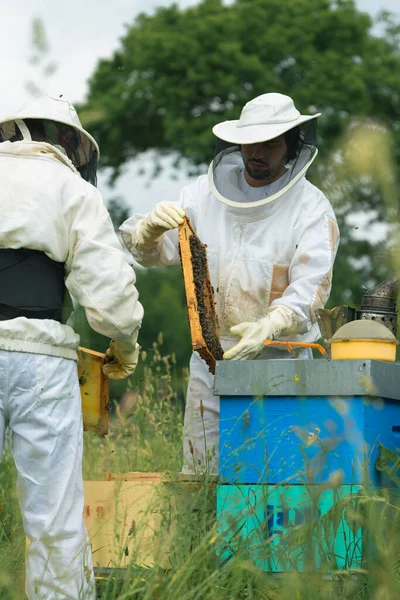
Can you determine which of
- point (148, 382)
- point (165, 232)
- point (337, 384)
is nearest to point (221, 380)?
point (337, 384)

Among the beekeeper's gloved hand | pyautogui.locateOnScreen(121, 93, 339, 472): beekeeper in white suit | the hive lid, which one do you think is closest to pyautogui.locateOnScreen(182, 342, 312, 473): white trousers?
pyautogui.locateOnScreen(121, 93, 339, 472): beekeeper in white suit

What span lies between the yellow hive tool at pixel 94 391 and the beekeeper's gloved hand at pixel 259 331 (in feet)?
1.81

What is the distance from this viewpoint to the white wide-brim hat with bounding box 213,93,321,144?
464 centimetres

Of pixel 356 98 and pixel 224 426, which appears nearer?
pixel 224 426

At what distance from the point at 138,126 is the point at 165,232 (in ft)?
69.0

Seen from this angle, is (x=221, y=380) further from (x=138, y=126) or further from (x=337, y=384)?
(x=138, y=126)

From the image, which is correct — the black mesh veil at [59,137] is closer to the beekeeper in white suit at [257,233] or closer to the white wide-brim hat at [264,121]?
the beekeeper in white suit at [257,233]

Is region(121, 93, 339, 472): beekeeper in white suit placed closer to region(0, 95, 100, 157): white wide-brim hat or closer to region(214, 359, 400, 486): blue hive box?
region(0, 95, 100, 157): white wide-brim hat

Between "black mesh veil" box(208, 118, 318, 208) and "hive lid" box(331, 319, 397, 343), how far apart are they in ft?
3.88

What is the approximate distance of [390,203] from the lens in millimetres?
1873

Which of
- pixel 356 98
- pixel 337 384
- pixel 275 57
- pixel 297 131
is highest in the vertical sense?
pixel 275 57

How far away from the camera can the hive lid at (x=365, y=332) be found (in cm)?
362

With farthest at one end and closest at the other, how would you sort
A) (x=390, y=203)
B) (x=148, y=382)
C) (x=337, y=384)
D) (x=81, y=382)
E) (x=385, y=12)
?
1. (x=148, y=382)
2. (x=81, y=382)
3. (x=337, y=384)
4. (x=385, y=12)
5. (x=390, y=203)

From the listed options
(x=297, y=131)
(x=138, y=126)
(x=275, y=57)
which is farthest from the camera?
(x=138, y=126)
